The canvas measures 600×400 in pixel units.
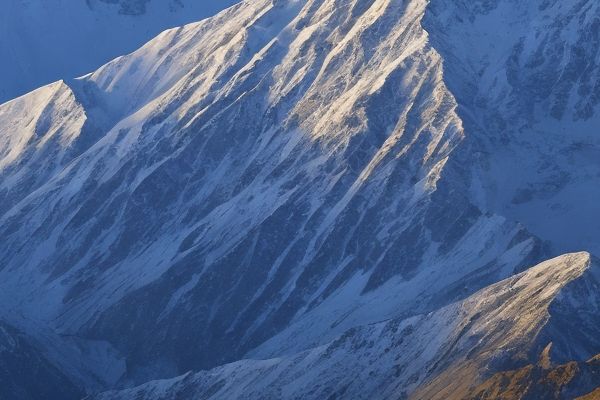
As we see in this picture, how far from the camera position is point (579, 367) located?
19262 centimetres

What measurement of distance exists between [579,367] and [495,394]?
36.7 ft

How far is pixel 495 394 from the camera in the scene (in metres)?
199

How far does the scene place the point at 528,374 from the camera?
198000mm

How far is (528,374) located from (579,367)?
7.45 m

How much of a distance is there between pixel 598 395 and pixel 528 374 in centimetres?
2336

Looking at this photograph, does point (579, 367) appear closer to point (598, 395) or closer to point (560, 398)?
point (560, 398)

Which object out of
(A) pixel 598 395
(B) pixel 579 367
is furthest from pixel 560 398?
(A) pixel 598 395

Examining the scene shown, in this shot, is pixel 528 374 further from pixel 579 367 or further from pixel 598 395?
pixel 598 395

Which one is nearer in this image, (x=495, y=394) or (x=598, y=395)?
(x=598, y=395)

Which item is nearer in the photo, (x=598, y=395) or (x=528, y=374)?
(x=598, y=395)

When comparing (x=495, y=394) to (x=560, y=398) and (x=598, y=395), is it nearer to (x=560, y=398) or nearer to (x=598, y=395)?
(x=560, y=398)

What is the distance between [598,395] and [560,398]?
53.6 feet

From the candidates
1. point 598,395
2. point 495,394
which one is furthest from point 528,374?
point 598,395
